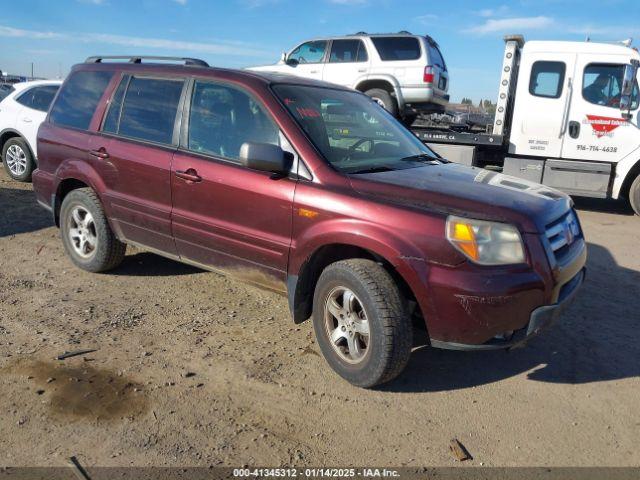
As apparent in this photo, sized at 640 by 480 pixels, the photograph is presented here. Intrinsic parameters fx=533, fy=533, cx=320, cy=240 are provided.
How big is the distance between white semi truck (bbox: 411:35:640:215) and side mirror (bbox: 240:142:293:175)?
7.19m

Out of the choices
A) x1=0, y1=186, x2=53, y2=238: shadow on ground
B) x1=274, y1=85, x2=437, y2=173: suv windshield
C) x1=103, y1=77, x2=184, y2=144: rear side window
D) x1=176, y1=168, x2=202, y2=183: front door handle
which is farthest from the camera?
x1=0, y1=186, x2=53, y2=238: shadow on ground

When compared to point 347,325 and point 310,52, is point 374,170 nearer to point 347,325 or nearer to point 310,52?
point 347,325

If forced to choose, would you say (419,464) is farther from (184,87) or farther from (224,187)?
(184,87)

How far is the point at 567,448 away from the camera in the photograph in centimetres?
270

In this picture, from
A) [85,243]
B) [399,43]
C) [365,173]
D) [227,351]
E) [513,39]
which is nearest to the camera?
[365,173]

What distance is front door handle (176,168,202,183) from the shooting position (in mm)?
3748

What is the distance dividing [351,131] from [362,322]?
1475mm

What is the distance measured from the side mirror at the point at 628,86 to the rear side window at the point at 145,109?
7009 millimetres

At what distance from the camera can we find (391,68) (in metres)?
11.2

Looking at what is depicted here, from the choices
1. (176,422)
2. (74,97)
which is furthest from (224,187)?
(74,97)

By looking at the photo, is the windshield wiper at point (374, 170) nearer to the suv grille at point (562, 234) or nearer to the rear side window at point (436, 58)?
the suv grille at point (562, 234)

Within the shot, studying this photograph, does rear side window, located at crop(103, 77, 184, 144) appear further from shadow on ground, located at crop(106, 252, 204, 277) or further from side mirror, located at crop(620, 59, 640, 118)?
side mirror, located at crop(620, 59, 640, 118)

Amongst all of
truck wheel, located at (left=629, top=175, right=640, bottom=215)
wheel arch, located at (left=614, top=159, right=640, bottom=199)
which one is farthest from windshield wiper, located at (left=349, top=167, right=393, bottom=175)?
truck wheel, located at (left=629, top=175, right=640, bottom=215)

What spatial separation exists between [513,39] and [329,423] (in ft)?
28.4
